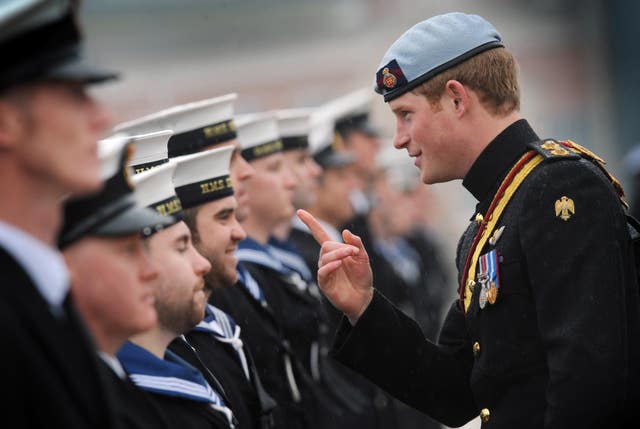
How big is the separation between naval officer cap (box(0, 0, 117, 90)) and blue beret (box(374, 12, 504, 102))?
1.70 metres

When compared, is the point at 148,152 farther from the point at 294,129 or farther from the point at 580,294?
the point at 294,129

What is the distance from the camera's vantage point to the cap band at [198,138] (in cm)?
510

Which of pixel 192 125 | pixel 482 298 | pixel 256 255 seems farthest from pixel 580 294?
pixel 256 255

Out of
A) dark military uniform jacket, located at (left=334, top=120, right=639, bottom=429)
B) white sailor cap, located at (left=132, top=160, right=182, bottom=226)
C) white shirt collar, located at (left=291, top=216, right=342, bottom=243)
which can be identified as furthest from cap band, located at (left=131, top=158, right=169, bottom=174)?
white shirt collar, located at (left=291, top=216, right=342, bottom=243)

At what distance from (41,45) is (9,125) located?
180 millimetres

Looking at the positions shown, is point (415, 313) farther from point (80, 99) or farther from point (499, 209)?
point (80, 99)

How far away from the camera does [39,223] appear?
2463 mm

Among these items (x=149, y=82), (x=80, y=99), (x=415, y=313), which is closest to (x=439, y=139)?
(x=80, y=99)

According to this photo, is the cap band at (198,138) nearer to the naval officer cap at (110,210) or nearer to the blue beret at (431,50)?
the blue beret at (431,50)

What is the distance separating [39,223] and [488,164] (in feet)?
6.22

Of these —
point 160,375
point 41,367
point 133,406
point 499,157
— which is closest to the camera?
point 41,367

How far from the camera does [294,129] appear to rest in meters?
7.23

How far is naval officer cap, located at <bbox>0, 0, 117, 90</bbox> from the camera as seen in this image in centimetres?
241

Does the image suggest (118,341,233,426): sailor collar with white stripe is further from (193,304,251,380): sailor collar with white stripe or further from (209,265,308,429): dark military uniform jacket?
(209,265,308,429): dark military uniform jacket
